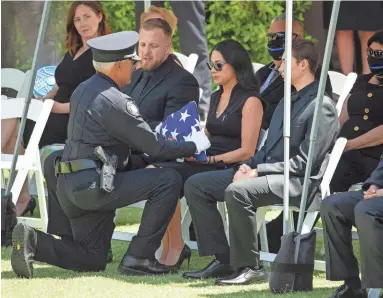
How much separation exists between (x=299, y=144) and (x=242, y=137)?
1.95 ft

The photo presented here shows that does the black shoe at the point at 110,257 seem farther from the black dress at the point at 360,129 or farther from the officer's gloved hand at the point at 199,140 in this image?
the black dress at the point at 360,129

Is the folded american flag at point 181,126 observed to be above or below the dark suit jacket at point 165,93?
below

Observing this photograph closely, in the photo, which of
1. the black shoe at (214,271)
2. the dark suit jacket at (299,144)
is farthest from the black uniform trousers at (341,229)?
the black shoe at (214,271)

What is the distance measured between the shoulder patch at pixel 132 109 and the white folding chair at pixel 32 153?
1.32 meters

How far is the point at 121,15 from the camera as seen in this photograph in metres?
13.0

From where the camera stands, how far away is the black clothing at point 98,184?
7.45m

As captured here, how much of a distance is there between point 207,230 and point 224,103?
0.92 meters

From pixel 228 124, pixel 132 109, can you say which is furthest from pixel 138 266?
pixel 228 124

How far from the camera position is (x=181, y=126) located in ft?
25.5

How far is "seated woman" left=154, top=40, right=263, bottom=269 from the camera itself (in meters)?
7.87

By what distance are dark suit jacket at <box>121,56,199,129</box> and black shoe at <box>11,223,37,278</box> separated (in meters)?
1.10

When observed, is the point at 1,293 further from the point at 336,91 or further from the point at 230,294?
the point at 336,91

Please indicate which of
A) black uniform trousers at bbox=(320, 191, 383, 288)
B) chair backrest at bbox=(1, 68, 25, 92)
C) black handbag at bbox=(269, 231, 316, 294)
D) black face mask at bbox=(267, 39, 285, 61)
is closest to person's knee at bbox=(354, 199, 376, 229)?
black uniform trousers at bbox=(320, 191, 383, 288)

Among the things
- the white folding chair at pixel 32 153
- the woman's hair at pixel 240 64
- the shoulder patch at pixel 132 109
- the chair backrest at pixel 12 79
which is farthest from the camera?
the chair backrest at pixel 12 79
